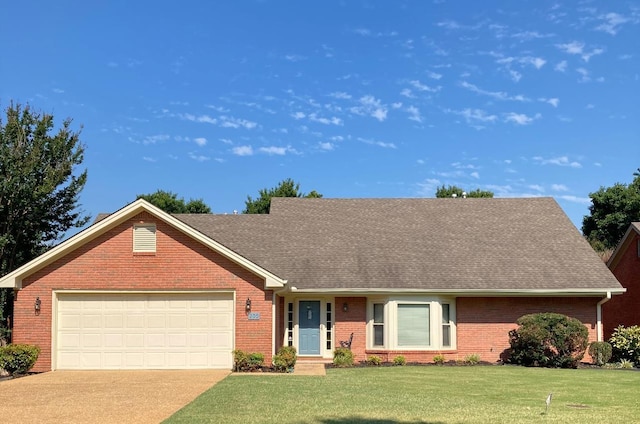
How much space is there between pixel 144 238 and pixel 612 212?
43061 mm

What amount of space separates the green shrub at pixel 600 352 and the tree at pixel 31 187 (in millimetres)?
19901

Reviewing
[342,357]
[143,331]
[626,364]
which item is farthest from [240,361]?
[626,364]

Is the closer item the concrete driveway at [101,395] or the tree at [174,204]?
the concrete driveway at [101,395]

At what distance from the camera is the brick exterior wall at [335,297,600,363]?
22.6 m

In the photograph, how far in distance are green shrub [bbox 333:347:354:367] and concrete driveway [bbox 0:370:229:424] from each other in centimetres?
399

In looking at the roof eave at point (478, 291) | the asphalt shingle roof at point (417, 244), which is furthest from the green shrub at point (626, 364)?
the asphalt shingle roof at point (417, 244)

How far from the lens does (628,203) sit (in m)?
50.7

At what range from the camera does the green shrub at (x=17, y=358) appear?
18.9 meters

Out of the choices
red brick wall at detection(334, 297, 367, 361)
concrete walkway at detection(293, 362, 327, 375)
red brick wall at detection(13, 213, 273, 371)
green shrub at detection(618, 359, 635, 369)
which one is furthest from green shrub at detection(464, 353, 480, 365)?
red brick wall at detection(13, 213, 273, 371)

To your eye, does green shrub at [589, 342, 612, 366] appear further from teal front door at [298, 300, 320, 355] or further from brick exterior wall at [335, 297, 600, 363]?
teal front door at [298, 300, 320, 355]

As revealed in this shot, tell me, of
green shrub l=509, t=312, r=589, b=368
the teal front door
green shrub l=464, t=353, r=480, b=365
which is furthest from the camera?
the teal front door

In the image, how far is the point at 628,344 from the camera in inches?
873

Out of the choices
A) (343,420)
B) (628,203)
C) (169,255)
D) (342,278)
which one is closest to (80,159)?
(169,255)

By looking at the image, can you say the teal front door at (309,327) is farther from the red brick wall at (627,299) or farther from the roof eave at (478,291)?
the red brick wall at (627,299)
